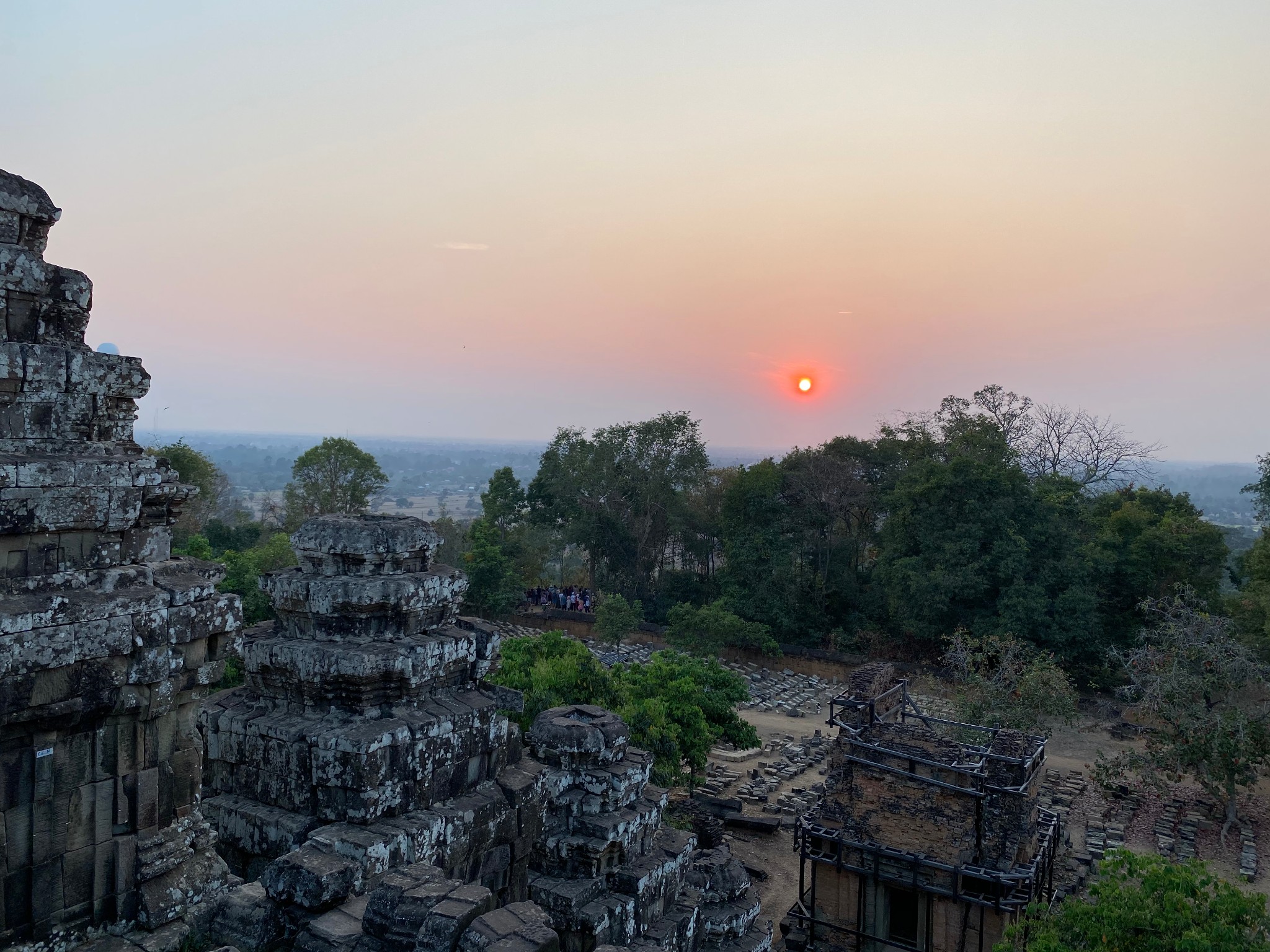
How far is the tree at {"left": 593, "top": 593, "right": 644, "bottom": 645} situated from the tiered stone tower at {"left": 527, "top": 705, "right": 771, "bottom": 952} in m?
23.1

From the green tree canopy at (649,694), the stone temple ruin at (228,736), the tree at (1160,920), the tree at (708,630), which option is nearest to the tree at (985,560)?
the tree at (708,630)

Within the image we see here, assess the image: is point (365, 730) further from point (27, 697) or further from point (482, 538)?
point (482, 538)

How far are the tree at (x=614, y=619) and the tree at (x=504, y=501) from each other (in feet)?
33.2

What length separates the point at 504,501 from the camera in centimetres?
4106

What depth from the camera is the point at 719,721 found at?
1823 centimetres

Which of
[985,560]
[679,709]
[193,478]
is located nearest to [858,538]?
[985,560]

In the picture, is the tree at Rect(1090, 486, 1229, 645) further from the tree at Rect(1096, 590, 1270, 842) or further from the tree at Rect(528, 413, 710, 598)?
the tree at Rect(528, 413, 710, 598)

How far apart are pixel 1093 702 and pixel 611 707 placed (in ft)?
65.3

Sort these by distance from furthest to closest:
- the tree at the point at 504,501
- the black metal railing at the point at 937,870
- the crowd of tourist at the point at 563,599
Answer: the tree at the point at 504,501
the crowd of tourist at the point at 563,599
the black metal railing at the point at 937,870

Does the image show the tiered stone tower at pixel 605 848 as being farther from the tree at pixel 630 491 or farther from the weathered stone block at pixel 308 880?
the tree at pixel 630 491

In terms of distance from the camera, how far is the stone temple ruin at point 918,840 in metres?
11.9

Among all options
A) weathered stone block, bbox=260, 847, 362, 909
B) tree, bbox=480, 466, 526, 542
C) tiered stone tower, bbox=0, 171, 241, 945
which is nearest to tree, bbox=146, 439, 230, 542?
tree, bbox=480, 466, 526, 542

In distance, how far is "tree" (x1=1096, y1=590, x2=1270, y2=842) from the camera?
58.4 feet

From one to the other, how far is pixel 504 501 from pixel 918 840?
30.7 meters
